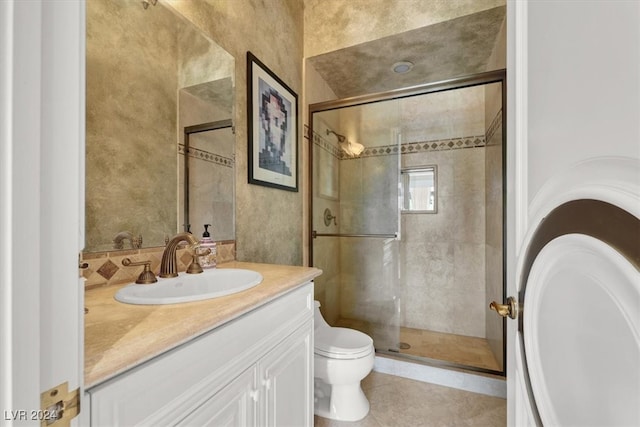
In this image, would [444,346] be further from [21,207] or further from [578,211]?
[21,207]

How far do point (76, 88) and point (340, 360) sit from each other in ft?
5.04

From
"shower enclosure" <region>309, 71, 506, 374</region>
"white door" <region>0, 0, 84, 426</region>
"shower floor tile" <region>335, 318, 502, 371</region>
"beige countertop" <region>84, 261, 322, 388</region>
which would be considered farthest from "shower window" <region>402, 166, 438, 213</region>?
"white door" <region>0, 0, 84, 426</region>

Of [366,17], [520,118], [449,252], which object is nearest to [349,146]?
[366,17]

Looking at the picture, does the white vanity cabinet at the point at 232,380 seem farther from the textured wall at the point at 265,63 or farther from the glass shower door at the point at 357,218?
the glass shower door at the point at 357,218

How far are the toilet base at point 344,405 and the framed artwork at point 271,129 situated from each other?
1.28 meters

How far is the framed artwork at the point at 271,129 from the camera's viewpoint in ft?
5.25

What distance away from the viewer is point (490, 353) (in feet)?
7.28

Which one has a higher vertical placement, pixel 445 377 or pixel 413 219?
pixel 413 219

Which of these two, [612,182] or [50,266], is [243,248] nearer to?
[50,266]

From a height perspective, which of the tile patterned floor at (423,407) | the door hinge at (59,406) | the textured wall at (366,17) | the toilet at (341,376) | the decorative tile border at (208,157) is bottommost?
the tile patterned floor at (423,407)

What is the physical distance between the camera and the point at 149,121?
110cm

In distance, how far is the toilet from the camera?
1482 millimetres

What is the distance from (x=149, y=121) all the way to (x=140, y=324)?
84cm

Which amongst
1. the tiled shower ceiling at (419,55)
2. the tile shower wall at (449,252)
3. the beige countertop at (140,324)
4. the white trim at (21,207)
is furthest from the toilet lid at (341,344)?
the tiled shower ceiling at (419,55)
